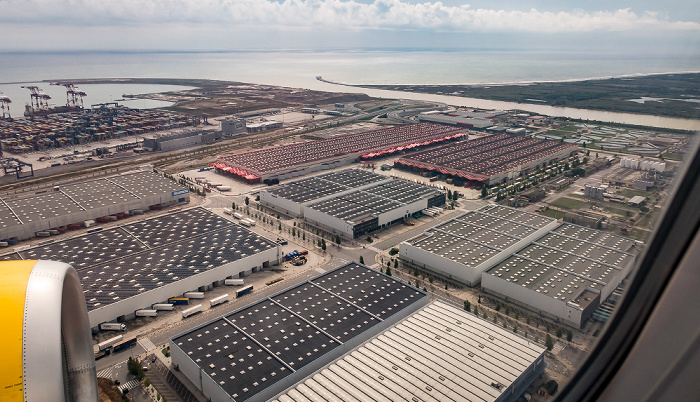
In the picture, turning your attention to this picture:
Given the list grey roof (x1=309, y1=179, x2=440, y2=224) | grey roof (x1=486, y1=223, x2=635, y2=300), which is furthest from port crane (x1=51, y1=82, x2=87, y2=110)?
→ grey roof (x1=486, y1=223, x2=635, y2=300)

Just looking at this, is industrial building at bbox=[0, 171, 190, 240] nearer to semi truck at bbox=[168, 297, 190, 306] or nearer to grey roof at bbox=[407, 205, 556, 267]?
semi truck at bbox=[168, 297, 190, 306]

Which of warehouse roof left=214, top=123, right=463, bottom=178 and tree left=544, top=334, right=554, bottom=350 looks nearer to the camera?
tree left=544, top=334, right=554, bottom=350

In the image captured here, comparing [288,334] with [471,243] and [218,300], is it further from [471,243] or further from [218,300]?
[471,243]

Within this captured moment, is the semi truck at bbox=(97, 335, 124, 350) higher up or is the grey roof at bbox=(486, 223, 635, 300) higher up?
the grey roof at bbox=(486, 223, 635, 300)

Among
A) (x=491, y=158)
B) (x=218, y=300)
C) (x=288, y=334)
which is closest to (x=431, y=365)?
(x=288, y=334)

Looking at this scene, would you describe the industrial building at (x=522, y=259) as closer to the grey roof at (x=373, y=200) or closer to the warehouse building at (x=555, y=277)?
the warehouse building at (x=555, y=277)

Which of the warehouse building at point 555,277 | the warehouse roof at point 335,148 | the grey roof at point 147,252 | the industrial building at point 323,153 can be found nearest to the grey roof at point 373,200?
the grey roof at point 147,252
